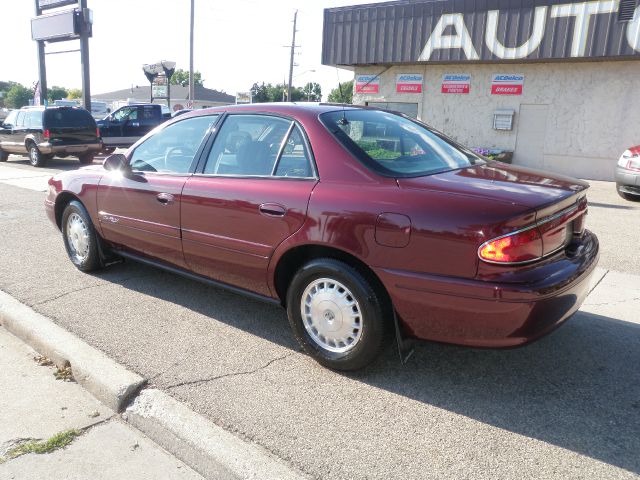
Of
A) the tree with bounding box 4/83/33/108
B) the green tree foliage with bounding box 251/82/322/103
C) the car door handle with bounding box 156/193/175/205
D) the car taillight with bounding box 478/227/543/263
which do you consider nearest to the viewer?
the car taillight with bounding box 478/227/543/263

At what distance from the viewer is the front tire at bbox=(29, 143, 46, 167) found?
15562mm

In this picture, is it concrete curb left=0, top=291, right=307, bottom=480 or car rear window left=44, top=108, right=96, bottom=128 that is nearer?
concrete curb left=0, top=291, right=307, bottom=480

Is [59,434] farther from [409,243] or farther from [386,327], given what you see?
[409,243]

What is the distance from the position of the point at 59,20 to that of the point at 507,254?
22843 mm

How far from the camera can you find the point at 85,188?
488 cm

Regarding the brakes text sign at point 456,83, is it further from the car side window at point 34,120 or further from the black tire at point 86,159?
the car side window at point 34,120

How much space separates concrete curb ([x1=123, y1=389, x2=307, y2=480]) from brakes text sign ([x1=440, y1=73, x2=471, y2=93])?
47.7 feet

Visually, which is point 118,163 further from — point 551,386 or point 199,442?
point 551,386

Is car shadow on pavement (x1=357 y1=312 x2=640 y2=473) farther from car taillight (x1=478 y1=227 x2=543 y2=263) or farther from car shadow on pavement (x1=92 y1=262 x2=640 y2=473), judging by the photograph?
car taillight (x1=478 y1=227 x2=543 y2=263)

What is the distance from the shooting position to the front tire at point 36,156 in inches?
613

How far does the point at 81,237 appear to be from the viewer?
507 centimetres

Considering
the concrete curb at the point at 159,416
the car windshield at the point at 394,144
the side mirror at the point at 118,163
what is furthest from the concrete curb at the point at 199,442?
the side mirror at the point at 118,163

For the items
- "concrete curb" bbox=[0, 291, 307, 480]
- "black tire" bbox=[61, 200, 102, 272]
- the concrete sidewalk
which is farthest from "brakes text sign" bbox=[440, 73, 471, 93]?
the concrete sidewalk

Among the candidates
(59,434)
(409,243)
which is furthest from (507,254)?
Result: (59,434)
